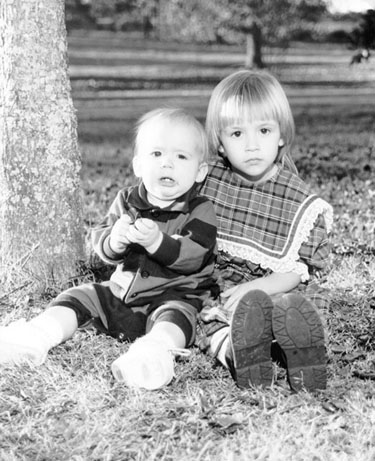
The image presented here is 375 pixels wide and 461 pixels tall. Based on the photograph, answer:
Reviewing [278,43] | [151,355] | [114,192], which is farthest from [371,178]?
[278,43]

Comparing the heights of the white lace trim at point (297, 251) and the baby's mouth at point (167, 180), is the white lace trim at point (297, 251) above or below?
below

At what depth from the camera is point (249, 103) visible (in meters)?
3.68

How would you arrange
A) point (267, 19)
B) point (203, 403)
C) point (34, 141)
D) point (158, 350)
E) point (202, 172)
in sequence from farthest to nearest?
point (267, 19) < point (34, 141) < point (202, 172) < point (158, 350) < point (203, 403)

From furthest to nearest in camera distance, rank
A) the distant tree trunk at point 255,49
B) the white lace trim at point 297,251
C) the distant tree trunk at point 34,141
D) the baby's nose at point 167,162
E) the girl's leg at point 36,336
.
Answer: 1. the distant tree trunk at point 255,49
2. the distant tree trunk at point 34,141
3. the white lace trim at point 297,251
4. the baby's nose at point 167,162
5. the girl's leg at point 36,336

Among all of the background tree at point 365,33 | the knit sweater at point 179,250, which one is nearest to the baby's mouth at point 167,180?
the knit sweater at point 179,250

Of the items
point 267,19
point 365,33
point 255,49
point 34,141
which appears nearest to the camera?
point 34,141

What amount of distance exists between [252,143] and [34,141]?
3.93 feet

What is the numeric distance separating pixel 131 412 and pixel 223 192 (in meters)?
1.38

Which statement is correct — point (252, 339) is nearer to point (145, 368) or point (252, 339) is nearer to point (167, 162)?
point (145, 368)

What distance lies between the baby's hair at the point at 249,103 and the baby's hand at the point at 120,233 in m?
0.62

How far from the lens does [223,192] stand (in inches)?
157

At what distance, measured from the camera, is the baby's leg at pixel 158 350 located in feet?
10.3

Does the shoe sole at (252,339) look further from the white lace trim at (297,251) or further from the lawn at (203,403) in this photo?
the white lace trim at (297,251)

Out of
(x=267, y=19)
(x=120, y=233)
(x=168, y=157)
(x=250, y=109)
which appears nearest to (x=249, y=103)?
(x=250, y=109)
